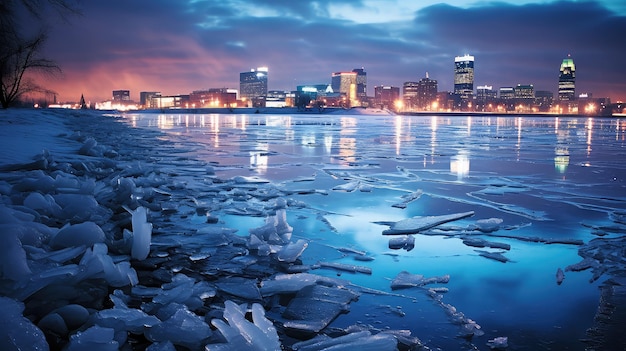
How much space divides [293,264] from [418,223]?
66.4 inches

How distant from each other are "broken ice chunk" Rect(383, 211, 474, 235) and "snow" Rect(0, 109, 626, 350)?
0.07ft

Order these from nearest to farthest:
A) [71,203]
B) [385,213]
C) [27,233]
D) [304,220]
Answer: [27,233], [71,203], [304,220], [385,213]

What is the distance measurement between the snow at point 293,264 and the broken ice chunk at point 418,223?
0.02 metres

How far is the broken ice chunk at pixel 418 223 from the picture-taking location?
427cm

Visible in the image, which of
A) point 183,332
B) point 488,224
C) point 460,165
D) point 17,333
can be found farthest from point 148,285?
point 460,165

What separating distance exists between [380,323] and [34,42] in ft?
113

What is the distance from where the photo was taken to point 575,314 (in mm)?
2510

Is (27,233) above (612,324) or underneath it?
above

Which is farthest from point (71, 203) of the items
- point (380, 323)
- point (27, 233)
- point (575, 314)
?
point (575, 314)

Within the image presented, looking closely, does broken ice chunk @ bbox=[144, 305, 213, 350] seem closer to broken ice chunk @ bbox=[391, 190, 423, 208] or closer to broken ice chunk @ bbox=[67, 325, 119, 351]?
broken ice chunk @ bbox=[67, 325, 119, 351]

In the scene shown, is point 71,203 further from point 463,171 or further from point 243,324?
point 463,171

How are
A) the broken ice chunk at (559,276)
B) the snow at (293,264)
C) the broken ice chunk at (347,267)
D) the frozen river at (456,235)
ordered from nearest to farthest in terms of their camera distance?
the snow at (293,264)
the frozen river at (456,235)
the broken ice chunk at (559,276)
the broken ice chunk at (347,267)

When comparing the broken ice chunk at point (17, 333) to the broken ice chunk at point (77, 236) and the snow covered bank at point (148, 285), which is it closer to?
the snow covered bank at point (148, 285)

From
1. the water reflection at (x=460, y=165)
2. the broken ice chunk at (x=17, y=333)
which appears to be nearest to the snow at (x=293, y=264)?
the broken ice chunk at (x=17, y=333)
